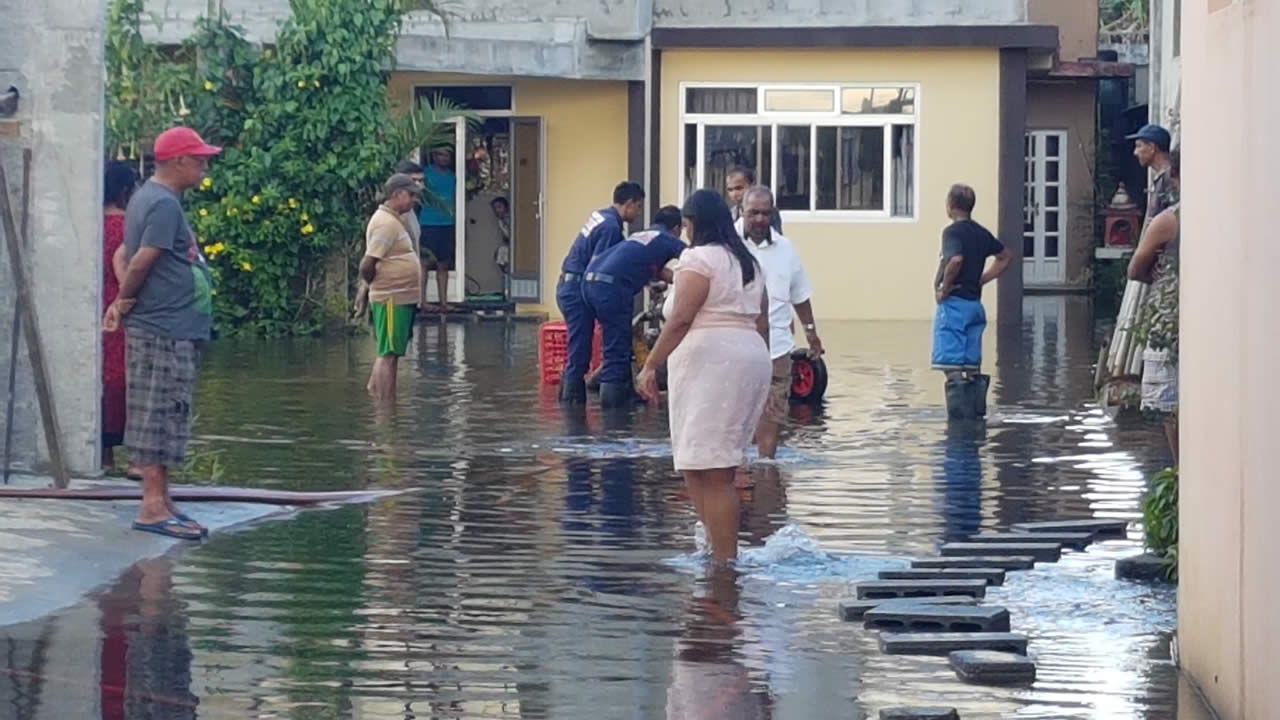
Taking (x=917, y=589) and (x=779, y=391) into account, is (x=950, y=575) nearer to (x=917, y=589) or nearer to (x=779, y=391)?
(x=917, y=589)

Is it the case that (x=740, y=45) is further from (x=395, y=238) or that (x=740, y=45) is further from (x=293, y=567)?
(x=293, y=567)

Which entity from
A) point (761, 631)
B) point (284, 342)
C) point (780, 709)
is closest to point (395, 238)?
point (284, 342)

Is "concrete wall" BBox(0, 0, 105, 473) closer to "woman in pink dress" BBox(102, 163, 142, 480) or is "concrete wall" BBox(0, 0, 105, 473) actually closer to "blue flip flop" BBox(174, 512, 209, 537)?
"woman in pink dress" BBox(102, 163, 142, 480)

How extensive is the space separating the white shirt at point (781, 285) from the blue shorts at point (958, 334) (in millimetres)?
2097

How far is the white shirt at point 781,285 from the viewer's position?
13547 millimetres

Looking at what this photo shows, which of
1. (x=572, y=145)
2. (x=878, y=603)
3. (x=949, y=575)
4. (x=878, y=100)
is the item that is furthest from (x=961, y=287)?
(x=572, y=145)

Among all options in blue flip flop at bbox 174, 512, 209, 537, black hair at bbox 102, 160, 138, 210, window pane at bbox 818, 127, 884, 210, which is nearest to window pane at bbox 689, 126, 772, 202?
window pane at bbox 818, 127, 884, 210

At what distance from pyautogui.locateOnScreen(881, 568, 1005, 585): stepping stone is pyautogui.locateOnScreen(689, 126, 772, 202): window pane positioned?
58.8ft

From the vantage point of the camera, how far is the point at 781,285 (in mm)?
13578

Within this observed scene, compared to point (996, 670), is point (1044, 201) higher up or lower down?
higher up

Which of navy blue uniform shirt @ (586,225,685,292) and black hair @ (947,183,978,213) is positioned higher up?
black hair @ (947,183,978,213)

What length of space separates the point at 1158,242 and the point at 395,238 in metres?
6.99

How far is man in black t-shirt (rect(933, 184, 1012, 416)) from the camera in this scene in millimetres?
15516

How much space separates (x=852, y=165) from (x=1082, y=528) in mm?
16829
